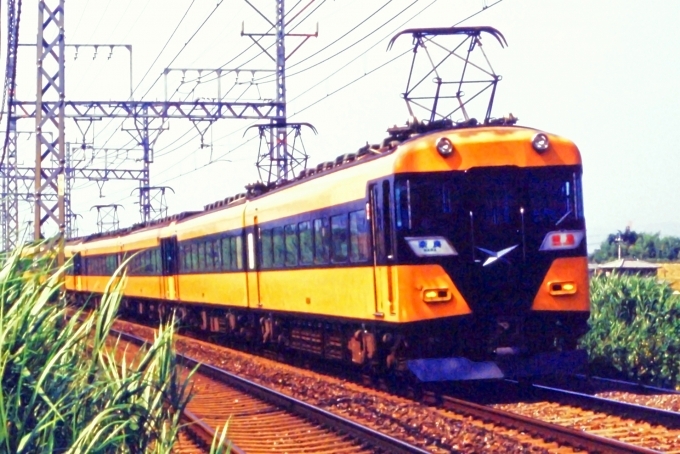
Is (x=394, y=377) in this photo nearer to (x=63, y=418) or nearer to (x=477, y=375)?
(x=477, y=375)

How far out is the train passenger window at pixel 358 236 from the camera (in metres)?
12.1

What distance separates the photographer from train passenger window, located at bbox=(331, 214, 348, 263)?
12.9 meters

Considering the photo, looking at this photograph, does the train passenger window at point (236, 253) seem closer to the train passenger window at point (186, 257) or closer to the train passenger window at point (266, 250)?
the train passenger window at point (266, 250)

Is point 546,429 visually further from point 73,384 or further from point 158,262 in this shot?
point 158,262

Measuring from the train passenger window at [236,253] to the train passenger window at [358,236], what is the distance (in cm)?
667

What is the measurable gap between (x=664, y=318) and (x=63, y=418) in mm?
10835

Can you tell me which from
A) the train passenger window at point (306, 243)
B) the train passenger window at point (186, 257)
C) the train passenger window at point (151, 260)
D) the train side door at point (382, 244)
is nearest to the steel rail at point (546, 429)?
the train side door at point (382, 244)

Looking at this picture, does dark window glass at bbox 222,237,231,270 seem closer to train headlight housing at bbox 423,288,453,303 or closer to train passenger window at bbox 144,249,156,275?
train passenger window at bbox 144,249,156,275

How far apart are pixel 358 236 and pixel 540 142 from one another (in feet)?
7.75

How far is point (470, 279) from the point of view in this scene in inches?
441

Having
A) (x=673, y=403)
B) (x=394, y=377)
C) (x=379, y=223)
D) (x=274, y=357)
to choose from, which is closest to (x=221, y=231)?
(x=274, y=357)

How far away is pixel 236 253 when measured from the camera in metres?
19.5

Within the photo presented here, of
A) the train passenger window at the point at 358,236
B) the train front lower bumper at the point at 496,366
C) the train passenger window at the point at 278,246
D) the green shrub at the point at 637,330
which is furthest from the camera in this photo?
the train passenger window at the point at 278,246

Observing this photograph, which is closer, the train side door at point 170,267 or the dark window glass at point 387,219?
the dark window glass at point 387,219
